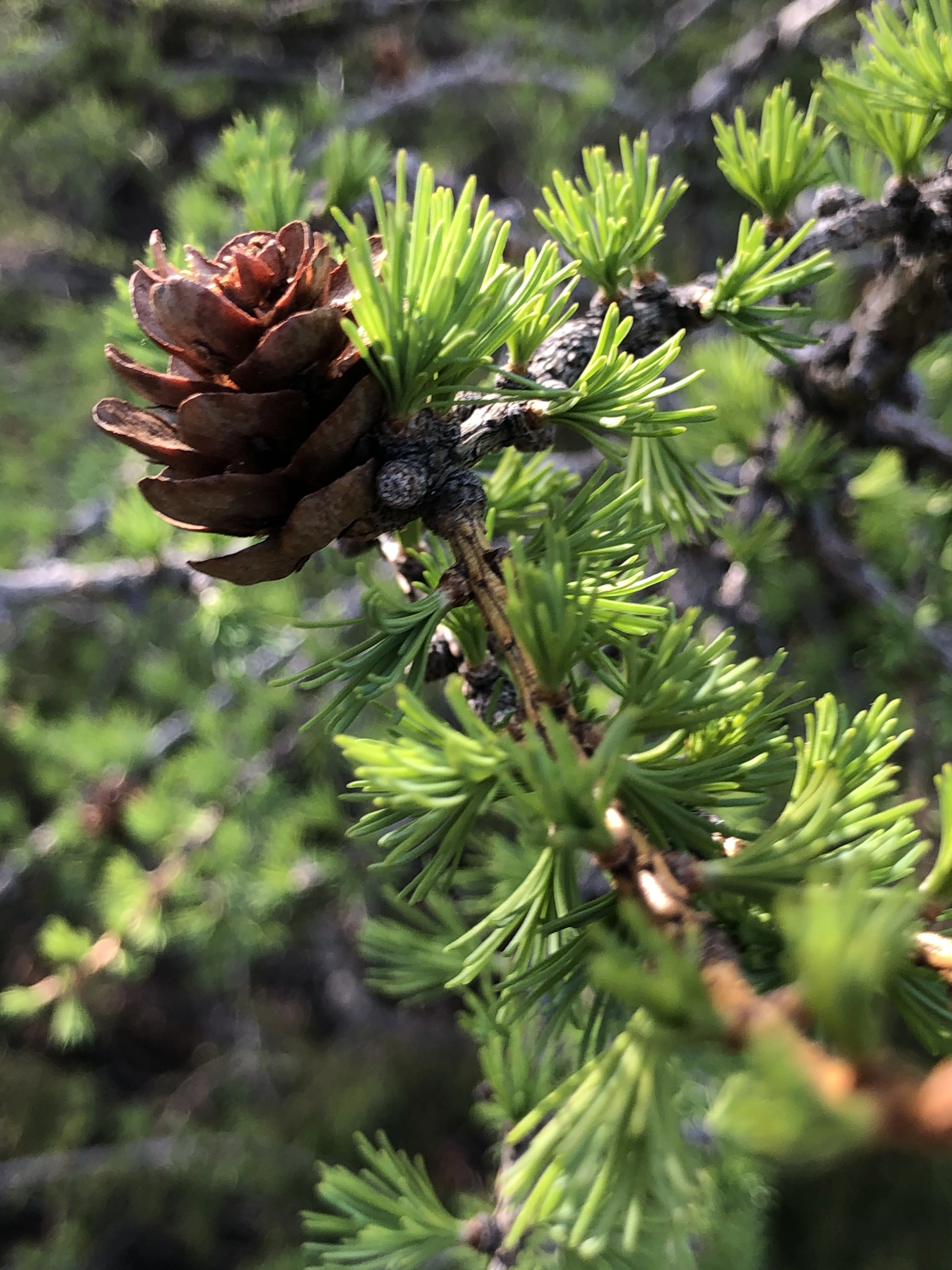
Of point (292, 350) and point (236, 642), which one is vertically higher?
point (292, 350)

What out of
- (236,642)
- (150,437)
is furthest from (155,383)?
(236,642)

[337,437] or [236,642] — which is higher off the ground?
[337,437]

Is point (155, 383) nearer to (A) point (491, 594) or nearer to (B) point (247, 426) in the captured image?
(B) point (247, 426)

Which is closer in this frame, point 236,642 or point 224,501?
point 224,501

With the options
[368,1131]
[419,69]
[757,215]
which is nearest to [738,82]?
[757,215]

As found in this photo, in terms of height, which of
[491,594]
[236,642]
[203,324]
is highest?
[203,324]

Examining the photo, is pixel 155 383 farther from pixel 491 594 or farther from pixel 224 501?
pixel 491 594

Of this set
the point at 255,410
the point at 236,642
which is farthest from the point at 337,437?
the point at 236,642
